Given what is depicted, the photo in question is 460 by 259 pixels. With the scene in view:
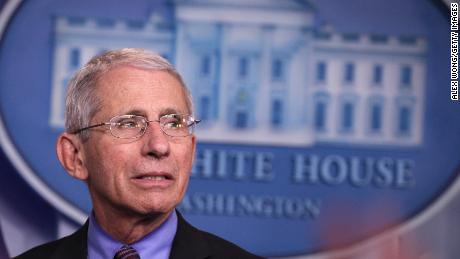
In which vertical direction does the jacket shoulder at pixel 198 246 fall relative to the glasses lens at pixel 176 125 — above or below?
below

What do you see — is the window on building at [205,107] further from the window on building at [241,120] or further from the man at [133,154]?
the man at [133,154]

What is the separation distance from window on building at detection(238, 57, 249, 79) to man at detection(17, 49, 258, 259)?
46.7 inches

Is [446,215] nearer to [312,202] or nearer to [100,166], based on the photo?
[312,202]

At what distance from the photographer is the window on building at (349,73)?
313 centimetres

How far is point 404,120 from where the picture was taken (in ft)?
10.3

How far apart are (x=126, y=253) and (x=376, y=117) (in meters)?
1.54

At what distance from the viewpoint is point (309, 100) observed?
3104mm

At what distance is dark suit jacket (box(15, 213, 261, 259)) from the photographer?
6.14 feet

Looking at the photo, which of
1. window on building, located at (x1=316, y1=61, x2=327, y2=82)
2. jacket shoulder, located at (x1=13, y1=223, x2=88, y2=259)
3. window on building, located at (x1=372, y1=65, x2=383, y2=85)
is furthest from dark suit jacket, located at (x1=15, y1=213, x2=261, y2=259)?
window on building, located at (x1=372, y1=65, x2=383, y2=85)

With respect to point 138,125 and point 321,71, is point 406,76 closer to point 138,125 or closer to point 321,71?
point 321,71

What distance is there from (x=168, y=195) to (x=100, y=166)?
180 mm

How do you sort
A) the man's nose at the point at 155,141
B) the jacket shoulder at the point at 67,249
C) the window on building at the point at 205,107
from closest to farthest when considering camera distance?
the man's nose at the point at 155,141, the jacket shoulder at the point at 67,249, the window on building at the point at 205,107

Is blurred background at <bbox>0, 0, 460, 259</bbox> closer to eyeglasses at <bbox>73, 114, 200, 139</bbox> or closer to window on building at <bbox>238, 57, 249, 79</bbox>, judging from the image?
window on building at <bbox>238, 57, 249, 79</bbox>

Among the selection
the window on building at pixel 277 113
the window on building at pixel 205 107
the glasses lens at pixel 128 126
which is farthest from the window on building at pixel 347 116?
the glasses lens at pixel 128 126
